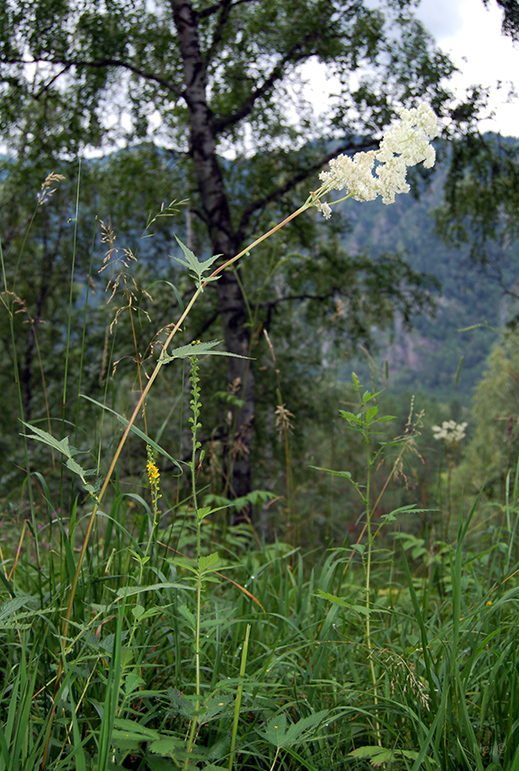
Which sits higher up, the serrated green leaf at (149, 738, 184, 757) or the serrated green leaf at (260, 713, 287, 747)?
the serrated green leaf at (149, 738, 184, 757)

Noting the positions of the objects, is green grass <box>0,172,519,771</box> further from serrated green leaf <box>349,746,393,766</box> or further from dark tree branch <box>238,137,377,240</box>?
dark tree branch <box>238,137,377,240</box>

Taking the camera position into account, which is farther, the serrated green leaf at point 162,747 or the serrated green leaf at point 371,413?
the serrated green leaf at point 371,413

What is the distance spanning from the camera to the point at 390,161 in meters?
1.11

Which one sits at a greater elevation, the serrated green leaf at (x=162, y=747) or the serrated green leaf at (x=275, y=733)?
the serrated green leaf at (x=162, y=747)

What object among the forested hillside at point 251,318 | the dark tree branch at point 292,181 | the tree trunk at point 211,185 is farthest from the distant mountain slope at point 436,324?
the tree trunk at point 211,185

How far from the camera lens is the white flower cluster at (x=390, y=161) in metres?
1.07

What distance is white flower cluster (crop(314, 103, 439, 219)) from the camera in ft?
3.51

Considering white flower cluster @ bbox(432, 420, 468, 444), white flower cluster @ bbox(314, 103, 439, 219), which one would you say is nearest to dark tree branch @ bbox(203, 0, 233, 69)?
white flower cluster @ bbox(432, 420, 468, 444)

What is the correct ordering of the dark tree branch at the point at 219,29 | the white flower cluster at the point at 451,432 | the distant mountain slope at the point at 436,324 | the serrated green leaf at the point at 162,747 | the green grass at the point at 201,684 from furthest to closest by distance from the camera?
1. the distant mountain slope at the point at 436,324
2. the dark tree branch at the point at 219,29
3. the white flower cluster at the point at 451,432
4. the green grass at the point at 201,684
5. the serrated green leaf at the point at 162,747

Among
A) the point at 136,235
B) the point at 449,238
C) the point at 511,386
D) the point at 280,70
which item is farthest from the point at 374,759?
the point at 511,386

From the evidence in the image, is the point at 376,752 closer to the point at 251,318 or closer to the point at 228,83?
the point at 251,318

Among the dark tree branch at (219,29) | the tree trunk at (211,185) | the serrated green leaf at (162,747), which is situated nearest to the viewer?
the serrated green leaf at (162,747)

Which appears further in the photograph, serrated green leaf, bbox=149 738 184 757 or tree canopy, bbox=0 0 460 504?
tree canopy, bbox=0 0 460 504

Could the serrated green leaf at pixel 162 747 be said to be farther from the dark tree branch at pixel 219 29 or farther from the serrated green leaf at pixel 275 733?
the dark tree branch at pixel 219 29
